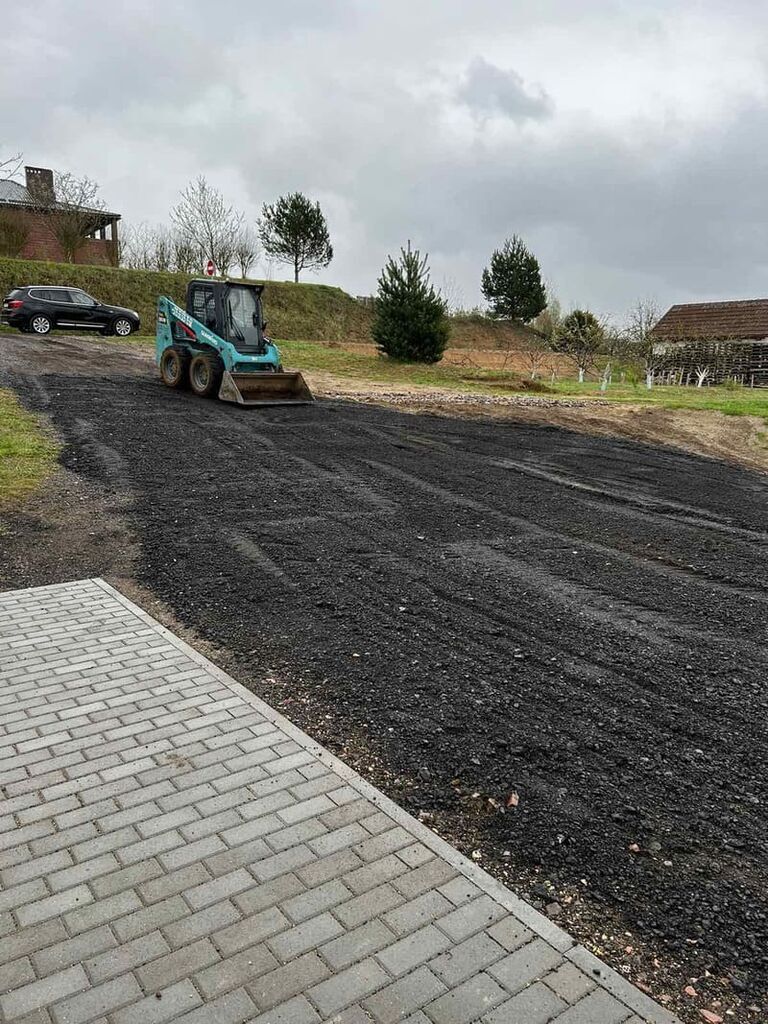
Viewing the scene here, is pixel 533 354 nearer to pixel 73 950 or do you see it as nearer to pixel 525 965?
pixel 525 965

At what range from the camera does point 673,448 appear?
15578mm

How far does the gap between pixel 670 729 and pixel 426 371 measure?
26258mm

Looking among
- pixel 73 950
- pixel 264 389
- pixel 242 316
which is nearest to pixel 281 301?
pixel 242 316

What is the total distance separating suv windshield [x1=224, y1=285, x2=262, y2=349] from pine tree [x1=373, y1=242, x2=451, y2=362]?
14.9 metres

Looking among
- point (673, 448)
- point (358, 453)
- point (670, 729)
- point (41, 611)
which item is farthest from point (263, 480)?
point (673, 448)

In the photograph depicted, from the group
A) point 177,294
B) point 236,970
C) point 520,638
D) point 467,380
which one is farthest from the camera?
point 177,294

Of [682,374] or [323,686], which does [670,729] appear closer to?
[323,686]

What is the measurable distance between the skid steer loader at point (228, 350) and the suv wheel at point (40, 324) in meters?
11.6

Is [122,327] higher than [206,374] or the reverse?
higher

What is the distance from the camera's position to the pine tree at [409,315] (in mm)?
31250

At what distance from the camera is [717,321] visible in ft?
149

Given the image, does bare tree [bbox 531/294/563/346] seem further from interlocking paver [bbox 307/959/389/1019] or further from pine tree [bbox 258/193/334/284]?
interlocking paver [bbox 307/959/389/1019]

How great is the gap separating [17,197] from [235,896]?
4899 cm

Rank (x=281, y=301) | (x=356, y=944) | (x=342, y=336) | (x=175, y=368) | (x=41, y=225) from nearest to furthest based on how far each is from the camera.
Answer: (x=356, y=944) < (x=175, y=368) < (x=41, y=225) < (x=281, y=301) < (x=342, y=336)
